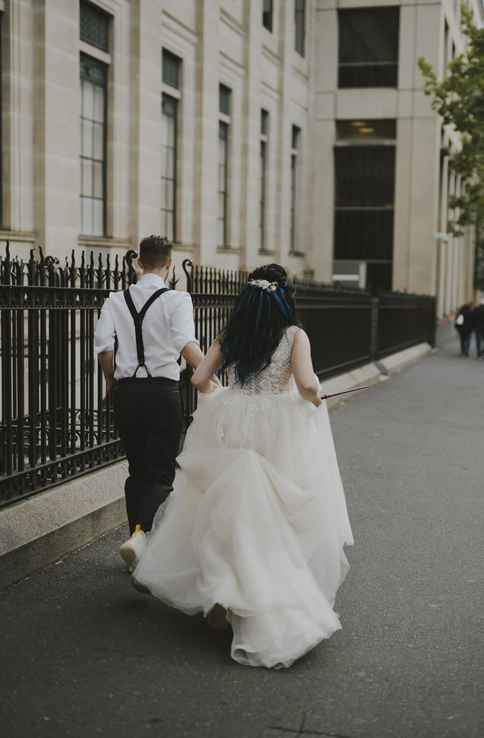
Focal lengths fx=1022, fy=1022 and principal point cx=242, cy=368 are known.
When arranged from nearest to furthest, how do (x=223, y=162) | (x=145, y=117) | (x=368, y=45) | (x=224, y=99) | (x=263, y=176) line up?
(x=145, y=117) < (x=224, y=99) < (x=223, y=162) < (x=263, y=176) < (x=368, y=45)

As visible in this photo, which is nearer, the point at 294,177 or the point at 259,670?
the point at 259,670

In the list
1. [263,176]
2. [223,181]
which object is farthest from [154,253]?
[263,176]

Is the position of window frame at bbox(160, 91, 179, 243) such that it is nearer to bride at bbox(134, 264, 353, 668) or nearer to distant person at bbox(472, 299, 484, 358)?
distant person at bbox(472, 299, 484, 358)

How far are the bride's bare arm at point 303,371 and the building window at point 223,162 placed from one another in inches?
827

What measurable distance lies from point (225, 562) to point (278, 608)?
353mm

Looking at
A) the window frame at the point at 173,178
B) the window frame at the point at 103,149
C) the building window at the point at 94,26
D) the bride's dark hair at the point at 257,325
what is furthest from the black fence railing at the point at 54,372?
the window frame at the point at 173,178

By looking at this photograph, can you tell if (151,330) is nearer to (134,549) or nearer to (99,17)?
(134,549)

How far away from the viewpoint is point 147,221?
2003cm

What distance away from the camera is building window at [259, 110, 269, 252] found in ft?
96.3

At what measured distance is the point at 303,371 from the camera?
5.18m

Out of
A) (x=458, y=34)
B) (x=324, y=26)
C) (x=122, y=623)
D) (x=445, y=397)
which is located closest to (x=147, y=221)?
(x=445, y=397)

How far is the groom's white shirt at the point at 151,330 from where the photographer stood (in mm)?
5867

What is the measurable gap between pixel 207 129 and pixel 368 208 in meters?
15.8

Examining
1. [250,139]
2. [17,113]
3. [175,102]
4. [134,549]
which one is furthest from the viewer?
[250,139]
